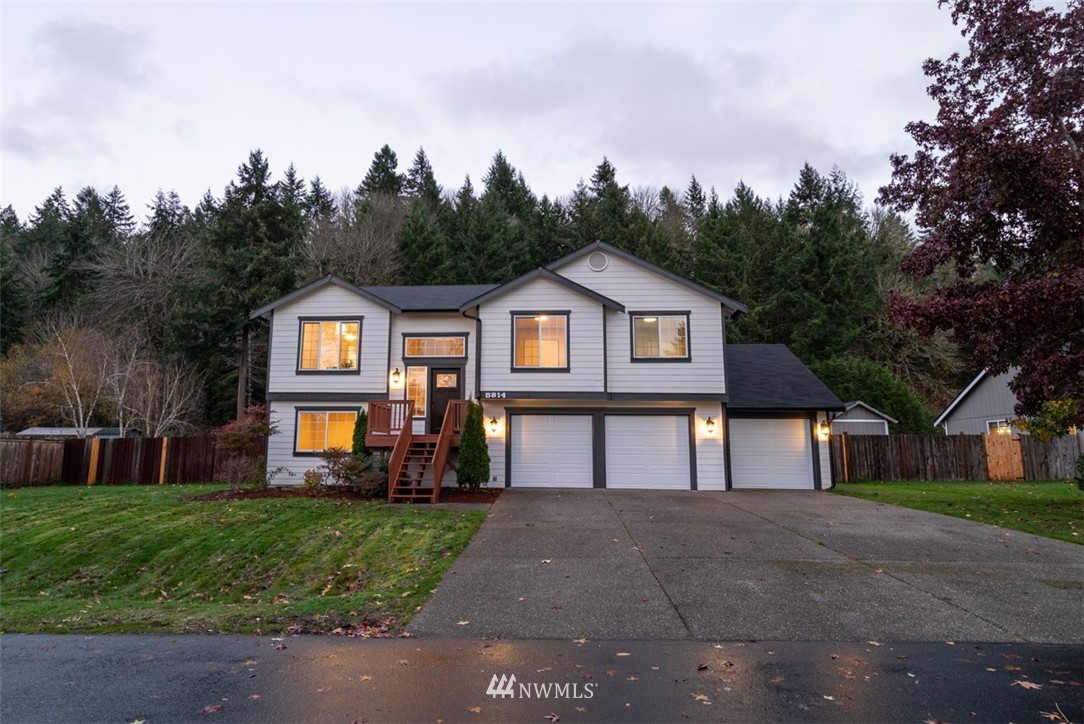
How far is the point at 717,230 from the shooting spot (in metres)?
31.1

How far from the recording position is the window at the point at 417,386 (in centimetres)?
1588

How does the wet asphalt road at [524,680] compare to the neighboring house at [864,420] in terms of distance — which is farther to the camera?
the neighboring house at [864,420]

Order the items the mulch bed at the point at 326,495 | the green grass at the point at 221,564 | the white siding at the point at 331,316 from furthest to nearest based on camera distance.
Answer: the white siding at the point at 331,316
the mulch bed at the point at 326,495
the green grass at the point at 221,564

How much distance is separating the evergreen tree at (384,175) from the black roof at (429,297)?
22296 mm

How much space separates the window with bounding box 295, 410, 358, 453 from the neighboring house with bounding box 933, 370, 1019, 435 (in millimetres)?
23367

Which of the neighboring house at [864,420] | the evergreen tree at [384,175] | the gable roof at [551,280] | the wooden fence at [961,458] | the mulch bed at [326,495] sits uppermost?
the evergreen tree at [384,175]

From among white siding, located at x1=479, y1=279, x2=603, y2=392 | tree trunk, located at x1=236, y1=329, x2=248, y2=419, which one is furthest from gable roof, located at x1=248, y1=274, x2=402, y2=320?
tree trunk, located at x1=236, y1=329, x2=248, y2=419

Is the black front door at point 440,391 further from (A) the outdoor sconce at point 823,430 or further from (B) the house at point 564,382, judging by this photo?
(A) the outdoor sconce at point 823,430

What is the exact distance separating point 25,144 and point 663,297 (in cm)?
2641

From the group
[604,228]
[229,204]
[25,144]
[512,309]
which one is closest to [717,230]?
[604,228]

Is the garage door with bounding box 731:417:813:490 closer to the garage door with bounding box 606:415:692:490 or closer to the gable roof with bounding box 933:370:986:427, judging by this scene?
the garage door with bounding box 606:415:692:490

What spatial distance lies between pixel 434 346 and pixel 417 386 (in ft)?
4.24

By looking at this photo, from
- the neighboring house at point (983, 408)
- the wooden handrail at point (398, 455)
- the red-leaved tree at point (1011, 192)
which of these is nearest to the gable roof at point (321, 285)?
the wooden handrail at point (398, 455)

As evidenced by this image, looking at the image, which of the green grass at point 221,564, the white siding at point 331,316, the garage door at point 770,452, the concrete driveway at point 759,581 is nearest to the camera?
the concrete driveway at point 759,581
